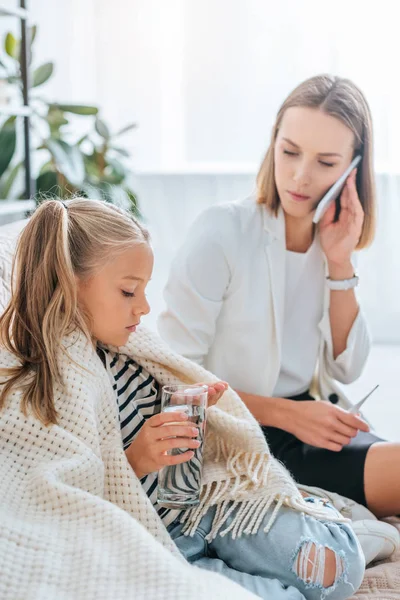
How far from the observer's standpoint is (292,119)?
1899mm

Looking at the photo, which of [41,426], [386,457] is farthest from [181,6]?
[41,426]

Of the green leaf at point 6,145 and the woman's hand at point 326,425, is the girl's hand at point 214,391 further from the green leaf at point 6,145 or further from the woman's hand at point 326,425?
the green leaf at point 6,145

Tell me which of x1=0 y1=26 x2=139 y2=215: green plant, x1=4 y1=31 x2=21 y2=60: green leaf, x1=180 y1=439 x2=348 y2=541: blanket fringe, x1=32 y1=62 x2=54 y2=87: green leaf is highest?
x1=4 y1=31 x2=21 y2=60: green leaf

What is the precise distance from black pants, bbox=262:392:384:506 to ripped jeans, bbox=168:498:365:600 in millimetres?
358

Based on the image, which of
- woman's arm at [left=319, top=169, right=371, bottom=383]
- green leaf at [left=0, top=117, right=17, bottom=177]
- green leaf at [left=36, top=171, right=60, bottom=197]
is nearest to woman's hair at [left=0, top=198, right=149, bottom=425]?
woman's arm at [left=319, top=169, right=371, bottom=383]

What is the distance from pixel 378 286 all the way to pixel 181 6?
1801mm

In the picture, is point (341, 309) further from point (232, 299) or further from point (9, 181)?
point (9, 181)

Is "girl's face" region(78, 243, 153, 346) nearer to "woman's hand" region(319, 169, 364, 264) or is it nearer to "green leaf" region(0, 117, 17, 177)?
"woman's hand" region(319, 169, 364, 264)

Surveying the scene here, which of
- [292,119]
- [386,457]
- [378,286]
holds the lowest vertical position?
[378,286]

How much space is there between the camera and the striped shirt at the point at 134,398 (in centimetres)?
135

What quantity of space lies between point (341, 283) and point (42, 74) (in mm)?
1908

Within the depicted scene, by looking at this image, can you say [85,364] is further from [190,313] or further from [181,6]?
[181,6]

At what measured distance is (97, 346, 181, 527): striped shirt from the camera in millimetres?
1349

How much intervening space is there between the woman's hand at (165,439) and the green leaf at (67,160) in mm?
2014
